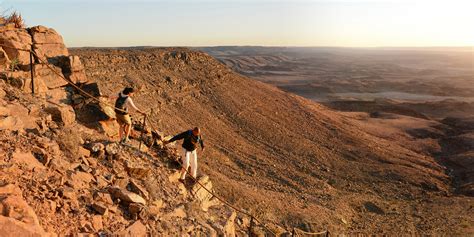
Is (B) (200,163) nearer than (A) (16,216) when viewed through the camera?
No

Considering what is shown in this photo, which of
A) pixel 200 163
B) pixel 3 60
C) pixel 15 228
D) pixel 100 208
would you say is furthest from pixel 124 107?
pixel 200 163

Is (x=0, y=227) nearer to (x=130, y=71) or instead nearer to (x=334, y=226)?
(x=334, y=226)

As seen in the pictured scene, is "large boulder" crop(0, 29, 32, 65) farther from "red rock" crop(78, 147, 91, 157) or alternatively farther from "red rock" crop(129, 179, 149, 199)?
"red rock" crop(129, 179, 149, 199)

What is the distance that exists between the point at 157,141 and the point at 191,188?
173 centimetres

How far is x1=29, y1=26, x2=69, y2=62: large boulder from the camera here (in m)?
10.7

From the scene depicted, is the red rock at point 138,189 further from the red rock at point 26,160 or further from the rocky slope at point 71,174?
the red rock at point 26,160

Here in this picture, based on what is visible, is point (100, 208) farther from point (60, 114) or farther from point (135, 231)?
point (60, 114)

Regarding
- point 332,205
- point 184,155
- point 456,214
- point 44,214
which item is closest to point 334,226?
point 332,205

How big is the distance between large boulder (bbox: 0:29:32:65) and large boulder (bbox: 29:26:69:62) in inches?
12.2

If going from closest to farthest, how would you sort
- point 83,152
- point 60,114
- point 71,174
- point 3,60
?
point 71,174 < point 83,152 < point 60,114 < point 3,60

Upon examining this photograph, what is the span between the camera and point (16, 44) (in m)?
9.59

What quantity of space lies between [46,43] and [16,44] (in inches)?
55.7

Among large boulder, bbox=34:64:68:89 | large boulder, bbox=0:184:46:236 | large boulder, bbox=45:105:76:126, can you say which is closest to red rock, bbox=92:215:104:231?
large boulder, bbox=0:184:46:236

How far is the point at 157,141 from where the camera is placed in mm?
10172
